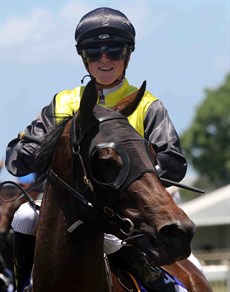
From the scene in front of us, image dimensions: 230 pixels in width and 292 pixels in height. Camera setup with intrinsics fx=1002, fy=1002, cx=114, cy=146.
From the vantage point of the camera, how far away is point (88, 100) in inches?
241

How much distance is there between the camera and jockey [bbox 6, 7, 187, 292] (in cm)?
688

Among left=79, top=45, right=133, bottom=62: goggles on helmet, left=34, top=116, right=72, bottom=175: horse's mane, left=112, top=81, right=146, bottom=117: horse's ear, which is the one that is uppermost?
left=79, top=45, right=133, bottom=62: goggles on helmet

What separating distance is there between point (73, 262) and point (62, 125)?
0.88 meters

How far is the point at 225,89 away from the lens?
99312 mm

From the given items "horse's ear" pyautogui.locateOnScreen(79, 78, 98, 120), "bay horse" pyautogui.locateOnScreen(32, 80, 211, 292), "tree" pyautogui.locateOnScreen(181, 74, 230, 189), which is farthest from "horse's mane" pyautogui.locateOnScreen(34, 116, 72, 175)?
"tree" pyautogui.locateOnScreen(181, 74, 230, 189)

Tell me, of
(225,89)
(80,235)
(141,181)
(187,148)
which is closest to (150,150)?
(141,181)

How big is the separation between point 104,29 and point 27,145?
3.67 feet

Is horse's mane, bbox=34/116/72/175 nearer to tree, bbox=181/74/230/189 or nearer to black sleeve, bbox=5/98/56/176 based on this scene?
black sleeve, bbox=5/98/56/176

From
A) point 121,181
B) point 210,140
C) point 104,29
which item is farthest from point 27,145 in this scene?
point 210,140

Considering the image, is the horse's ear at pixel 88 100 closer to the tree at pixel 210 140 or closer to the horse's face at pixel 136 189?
the horse's face at pixel 136 189

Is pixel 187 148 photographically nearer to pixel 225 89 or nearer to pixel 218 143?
pixel 218 143

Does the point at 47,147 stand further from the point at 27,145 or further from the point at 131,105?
the point at 131,105

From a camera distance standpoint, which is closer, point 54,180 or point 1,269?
point 54,180

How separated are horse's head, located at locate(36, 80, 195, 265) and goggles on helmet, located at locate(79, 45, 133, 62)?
1117 mm
